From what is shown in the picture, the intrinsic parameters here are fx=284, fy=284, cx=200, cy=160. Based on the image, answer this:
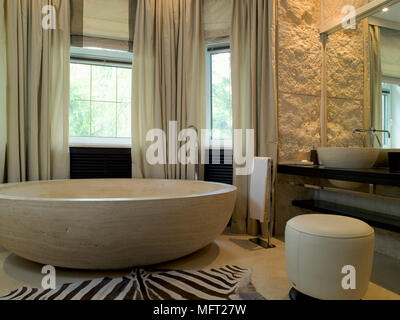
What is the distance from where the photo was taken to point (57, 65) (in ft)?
8.57

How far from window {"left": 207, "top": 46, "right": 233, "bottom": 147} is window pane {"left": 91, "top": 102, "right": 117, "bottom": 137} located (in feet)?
3.42

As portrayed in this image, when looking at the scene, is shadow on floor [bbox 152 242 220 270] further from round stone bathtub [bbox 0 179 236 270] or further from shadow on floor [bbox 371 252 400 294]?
shadow on floor [bbox 371 252 400 294]

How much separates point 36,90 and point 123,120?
89 cm

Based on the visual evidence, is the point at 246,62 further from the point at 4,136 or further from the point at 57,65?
the point at 4,136

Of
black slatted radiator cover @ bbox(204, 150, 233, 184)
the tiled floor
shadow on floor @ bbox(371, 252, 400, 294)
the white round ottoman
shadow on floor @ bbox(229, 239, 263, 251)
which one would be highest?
black slatted radiator cover @ bbox(204, 150, 233, 184)

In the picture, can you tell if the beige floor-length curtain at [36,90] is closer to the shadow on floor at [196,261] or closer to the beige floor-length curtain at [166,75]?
the beige floor-length curtain at [166,75]

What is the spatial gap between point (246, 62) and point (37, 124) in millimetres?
1982

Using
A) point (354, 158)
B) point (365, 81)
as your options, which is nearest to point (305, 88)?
point (365, 81)

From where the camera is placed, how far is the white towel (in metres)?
2.32

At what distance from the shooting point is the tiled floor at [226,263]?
1.58 m

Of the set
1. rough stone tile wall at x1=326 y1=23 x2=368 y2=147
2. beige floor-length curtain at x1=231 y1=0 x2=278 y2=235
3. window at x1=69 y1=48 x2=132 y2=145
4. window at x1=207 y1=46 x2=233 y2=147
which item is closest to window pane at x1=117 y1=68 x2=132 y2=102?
window at x1=69 y1=48 x2=132 y2=145

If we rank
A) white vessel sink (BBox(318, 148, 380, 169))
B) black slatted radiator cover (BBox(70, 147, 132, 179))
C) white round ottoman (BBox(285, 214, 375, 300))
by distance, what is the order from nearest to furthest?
white round ottoman (BBox(285, 214, 375, 300))
white vessel sink (BBox(318, 148, 380, 169))
black slatted radiator cover (BBox(70, 147, 132, 179))

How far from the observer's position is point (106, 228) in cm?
157

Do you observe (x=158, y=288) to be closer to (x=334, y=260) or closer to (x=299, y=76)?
(x=334, y=260)
